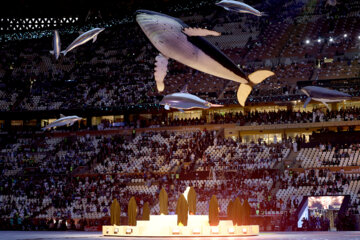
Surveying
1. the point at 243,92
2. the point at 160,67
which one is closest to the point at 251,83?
the point at 243,92

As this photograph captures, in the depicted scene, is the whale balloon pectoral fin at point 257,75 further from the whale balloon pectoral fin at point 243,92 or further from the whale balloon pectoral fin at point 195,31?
the whale balloon pectoral fin at point 195,31

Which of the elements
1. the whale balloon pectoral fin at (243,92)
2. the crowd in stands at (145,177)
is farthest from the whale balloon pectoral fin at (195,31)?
the crowd in stands at (145,177)

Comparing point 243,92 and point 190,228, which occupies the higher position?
point 243,92

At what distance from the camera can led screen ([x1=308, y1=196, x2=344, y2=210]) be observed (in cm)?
2709

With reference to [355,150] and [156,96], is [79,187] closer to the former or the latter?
[156,96]

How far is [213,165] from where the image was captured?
1427 inches

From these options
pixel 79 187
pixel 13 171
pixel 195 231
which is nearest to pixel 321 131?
pixel 79 187

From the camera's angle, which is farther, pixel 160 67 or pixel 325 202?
pixel 325 202

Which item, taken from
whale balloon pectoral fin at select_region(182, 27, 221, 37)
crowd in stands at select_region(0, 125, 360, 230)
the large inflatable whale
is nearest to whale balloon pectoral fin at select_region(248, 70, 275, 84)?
the large inflatable whale

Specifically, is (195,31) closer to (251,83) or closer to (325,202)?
(251,83)

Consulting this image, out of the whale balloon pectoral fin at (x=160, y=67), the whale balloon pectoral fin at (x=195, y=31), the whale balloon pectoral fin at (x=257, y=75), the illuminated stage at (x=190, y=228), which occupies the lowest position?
the illuminated stage at (x=190, y=228)

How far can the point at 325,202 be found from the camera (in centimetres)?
2745

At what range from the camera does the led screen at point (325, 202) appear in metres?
27.1

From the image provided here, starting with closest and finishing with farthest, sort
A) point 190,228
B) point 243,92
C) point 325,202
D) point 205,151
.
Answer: point 243,92 → point 190,228 → point 325,202 → point 205,151
